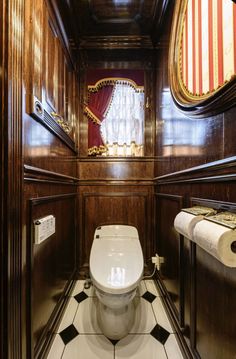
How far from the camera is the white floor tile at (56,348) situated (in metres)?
1.15

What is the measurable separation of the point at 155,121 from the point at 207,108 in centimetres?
126

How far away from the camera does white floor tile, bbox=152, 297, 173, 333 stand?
1388mm

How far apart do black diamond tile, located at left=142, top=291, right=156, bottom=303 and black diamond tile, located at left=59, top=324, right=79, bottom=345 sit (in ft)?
2.04

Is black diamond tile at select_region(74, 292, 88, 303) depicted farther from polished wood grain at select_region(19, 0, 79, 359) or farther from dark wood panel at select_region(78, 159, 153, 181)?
dark wood panel at select_region(78, 159, 153, 181)

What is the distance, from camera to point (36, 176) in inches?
40.3

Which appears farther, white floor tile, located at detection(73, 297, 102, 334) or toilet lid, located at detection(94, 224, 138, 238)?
toilet lid, located at detection(94, 224, 138, 238)

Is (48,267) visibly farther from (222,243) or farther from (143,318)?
(222,243)

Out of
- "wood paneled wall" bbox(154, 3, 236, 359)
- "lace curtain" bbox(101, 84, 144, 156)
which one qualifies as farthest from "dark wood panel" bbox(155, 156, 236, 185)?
"lace curtain" bbox(101, 84, 144, 156)

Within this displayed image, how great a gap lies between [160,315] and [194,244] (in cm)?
83

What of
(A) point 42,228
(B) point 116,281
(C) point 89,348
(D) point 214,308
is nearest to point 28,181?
(A) point 42,228

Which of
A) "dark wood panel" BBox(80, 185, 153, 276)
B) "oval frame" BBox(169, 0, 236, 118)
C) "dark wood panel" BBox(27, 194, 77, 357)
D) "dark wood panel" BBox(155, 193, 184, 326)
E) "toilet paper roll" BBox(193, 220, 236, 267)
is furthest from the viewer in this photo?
"dark wood panel" BBox(80, 185, 153, 276)

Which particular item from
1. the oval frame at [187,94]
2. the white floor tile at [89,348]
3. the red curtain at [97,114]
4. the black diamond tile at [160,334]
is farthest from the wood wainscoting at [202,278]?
the red curtain at [97,114]

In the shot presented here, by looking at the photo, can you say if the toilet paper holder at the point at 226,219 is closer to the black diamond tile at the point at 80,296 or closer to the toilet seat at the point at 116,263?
the toilet seat at the point at 116,263

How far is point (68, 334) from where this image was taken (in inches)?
51.7
